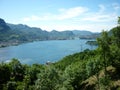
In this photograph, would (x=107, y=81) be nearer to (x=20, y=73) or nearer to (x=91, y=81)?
(x=91, y=81)

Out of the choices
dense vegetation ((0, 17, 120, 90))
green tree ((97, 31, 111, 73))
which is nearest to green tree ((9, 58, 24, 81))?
dense vegetation ((0, 17, 120, 90))

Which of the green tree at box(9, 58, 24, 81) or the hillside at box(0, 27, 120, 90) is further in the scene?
the green tree at box(9, 58, 24, 81)

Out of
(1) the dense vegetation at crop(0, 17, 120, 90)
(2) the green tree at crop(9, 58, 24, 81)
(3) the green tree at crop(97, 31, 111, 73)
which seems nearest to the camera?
(1) the dense vegetation at crop(0, 17, 120, 90)

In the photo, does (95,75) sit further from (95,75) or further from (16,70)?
(16,70)

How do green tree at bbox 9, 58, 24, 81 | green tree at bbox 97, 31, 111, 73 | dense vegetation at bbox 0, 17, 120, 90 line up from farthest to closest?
green tree at bbox 9, 58, 24, 81 < green tree at bbox 97, 31, 111, 73 < dense vegetation at bbox 0, 17, 120, 90

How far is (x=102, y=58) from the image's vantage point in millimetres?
50156

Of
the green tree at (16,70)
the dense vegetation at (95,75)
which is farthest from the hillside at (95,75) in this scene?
the green tree at (16,70)

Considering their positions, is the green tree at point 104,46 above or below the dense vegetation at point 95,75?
above

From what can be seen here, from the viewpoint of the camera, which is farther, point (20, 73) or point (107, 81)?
point (20, 73)

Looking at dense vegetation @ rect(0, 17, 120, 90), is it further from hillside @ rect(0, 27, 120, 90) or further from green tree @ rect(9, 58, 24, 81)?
green tree @ rect(9, 58, 24, 81)

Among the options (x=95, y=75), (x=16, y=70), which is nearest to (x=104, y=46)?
(x=95, y=75)

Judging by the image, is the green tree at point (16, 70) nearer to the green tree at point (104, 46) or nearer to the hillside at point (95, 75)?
the hillside at point (95, 75)

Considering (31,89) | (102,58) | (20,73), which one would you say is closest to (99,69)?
(102,58)

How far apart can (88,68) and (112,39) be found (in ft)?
36.9
